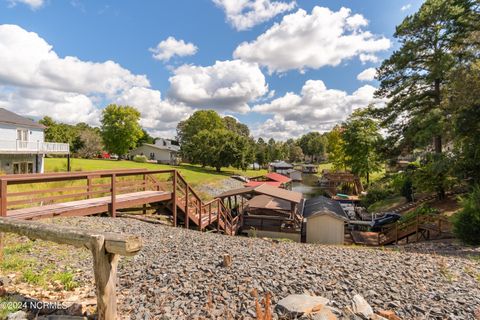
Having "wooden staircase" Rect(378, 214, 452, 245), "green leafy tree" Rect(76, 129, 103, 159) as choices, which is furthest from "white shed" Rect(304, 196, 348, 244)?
"green leafy tree" Rect(76, 129, 103, 159)

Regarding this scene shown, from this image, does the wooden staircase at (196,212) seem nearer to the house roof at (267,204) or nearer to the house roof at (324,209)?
the house roof at (267,204)

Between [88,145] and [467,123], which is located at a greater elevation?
[88,145]

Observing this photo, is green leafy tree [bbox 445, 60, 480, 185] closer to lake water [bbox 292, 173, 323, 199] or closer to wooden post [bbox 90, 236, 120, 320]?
wooden post [bbox 90, 236, 120, 320]

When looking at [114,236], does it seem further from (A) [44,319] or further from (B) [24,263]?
(B) [24,263]

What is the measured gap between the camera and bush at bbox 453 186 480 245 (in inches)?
352

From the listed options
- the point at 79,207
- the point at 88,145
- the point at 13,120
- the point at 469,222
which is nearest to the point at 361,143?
the point at 469,222

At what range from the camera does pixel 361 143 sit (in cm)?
3294

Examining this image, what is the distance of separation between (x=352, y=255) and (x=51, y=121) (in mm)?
80200

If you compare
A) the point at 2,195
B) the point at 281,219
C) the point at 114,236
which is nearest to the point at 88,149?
the point at 281,219

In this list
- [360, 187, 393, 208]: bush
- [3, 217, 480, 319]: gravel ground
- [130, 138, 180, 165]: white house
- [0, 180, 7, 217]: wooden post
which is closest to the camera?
[3, 217, 480, 319]: gravel ground

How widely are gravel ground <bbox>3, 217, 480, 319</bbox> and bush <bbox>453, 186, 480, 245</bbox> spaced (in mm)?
3217

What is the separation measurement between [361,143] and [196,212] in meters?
27.1

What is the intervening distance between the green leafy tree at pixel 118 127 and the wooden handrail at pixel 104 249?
52939mm

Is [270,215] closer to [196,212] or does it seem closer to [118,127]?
[196,212]
